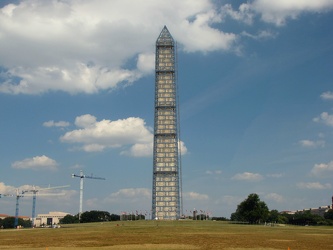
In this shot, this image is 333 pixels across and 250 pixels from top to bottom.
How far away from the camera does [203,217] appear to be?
175625 millimetres

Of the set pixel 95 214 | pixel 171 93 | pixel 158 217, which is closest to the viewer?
pixel 158 217

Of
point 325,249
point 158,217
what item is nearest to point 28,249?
point 325,249

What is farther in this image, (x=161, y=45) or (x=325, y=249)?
(x=161, y=45)

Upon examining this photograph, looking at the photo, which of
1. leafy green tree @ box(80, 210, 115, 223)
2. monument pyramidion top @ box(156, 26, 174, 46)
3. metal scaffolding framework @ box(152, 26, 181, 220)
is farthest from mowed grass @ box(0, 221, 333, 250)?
leafy green tree @ box(80, 210, 115, 223)

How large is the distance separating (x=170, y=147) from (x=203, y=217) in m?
36.1

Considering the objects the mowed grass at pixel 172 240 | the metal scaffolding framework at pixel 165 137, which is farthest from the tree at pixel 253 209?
the mowed grass at pixel 172 240

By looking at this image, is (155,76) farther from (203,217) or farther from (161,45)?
(203,217)

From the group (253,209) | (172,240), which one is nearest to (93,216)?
(253,209)

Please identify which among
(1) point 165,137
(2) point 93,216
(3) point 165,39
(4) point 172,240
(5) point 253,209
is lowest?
(4) point 172,240

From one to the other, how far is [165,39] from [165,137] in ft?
145

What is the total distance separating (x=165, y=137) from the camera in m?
167

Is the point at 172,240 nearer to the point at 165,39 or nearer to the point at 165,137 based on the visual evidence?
the point at 165,137

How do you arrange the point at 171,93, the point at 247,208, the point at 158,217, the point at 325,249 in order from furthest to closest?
the point at 171,93 < the point at 158,217 < the point at 247,208 < the point at 325,249

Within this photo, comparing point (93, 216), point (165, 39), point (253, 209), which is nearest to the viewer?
point (253, 209)
